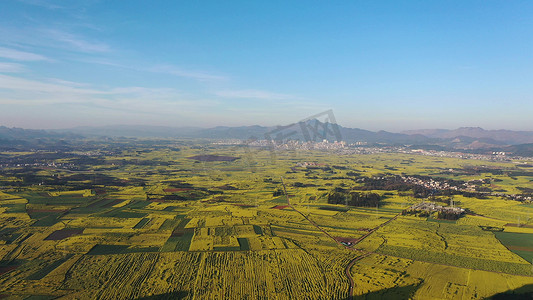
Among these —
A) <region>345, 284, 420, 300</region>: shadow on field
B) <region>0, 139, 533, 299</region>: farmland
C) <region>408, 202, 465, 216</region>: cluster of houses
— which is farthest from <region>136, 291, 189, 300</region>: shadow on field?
<region>408, 202, 465, 216</region>: cluster of houses

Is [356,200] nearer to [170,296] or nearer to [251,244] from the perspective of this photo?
[251,244]

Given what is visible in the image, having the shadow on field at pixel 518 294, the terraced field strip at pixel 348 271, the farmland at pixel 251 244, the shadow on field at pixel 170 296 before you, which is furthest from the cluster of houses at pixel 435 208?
the shadow on field at pixel 170 296

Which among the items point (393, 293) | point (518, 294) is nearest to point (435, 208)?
point (518, 294)

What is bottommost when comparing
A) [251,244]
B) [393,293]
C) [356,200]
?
[251,244]

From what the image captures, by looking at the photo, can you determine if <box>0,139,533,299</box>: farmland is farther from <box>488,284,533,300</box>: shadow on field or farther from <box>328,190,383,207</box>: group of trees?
<box>328,190,383,207</box>: group of trees

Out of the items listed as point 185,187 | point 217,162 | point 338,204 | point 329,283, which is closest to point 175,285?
point 329,283

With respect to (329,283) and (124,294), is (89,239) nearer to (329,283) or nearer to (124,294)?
(124,294)

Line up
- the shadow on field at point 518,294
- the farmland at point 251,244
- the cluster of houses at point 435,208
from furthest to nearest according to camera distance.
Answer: the cluster of houses at point 435,208, the farmland at point 251,244, the shadow on field at point 518,294

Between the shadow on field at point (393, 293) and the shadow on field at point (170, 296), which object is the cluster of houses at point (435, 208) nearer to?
the shadow on field at point (393, 293)
